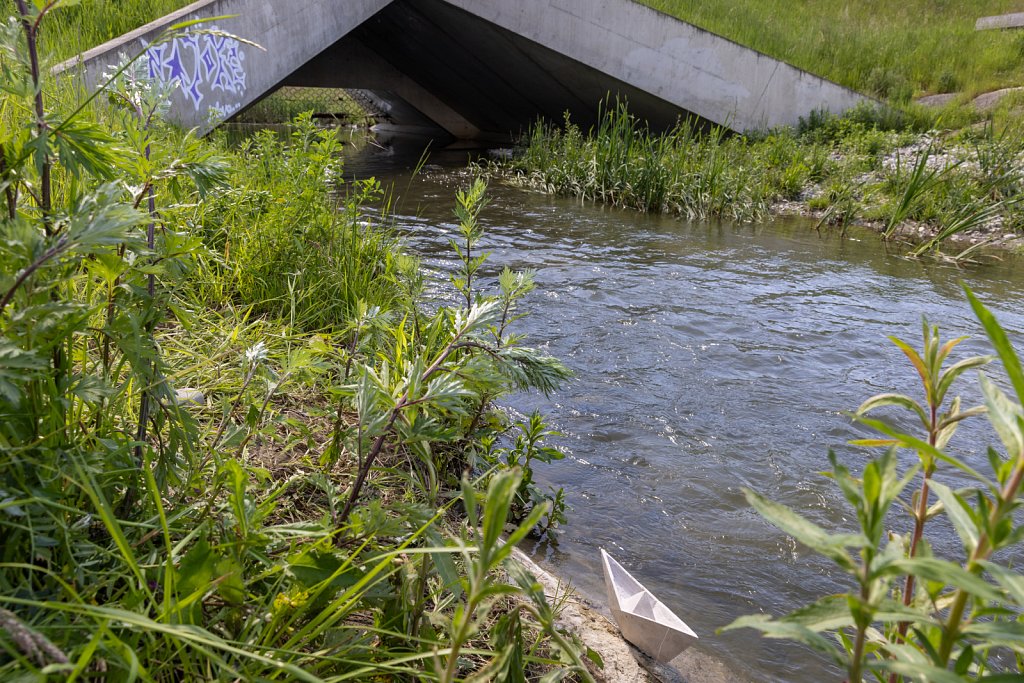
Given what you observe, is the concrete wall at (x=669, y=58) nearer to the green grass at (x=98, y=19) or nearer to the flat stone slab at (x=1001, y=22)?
the green grass at (x=98, y=19)

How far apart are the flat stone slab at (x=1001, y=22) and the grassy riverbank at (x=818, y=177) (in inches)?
219

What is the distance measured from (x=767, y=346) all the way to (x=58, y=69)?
4.69 m

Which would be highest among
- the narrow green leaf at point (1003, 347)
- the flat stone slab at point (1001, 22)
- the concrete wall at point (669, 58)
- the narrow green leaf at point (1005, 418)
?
the flat stone slab at point (1001, 22)

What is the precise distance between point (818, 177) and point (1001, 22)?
315 inches

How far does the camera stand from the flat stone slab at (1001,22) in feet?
46.6

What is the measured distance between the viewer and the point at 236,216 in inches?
137

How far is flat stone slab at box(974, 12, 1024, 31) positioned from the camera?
1421 cm

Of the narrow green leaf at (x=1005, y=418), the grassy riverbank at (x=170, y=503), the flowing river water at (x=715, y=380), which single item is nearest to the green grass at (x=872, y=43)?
the flowing river water at (x=715, y=380)

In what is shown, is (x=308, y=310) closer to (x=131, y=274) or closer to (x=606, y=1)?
(x=131, y=274)

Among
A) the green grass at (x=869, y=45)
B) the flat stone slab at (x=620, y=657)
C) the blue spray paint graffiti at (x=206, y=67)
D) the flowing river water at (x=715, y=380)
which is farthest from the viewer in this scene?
the green grass at (x=869, y=45)

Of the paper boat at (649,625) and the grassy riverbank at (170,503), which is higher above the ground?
the grassy riverbank at (170,503)

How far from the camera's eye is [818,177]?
33.5 ft

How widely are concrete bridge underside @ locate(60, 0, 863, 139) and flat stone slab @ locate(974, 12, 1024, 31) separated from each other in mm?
5009

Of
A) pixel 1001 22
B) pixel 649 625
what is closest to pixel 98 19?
pixel 649 625
